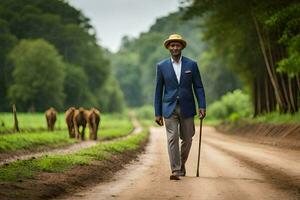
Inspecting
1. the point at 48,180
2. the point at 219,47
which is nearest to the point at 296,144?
the point at 48,180

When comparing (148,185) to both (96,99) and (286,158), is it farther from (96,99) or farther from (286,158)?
(96,99)

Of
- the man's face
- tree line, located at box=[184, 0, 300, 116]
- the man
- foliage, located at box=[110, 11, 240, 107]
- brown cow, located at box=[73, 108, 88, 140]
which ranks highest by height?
foliage, located at box=[110, 11, 240, 107]

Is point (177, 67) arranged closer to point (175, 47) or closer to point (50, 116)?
point (175, 47)

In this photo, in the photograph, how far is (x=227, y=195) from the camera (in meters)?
9.55

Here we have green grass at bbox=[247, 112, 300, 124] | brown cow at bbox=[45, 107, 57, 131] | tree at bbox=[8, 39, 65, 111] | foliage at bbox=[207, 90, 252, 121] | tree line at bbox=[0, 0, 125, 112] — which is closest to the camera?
green grass at bbox=[247, 112, 300, 124]

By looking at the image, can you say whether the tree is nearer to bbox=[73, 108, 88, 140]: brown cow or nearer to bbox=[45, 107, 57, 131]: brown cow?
bbox=[45, 107, 57, 131]: brown cow

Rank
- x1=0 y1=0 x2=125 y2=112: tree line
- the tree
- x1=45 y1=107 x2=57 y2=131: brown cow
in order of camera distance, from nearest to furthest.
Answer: x1=45 y1=107 x2=57 y2=131: brown cow
x1=0 y1=0 x2=125 y2=112: tree line
the tree

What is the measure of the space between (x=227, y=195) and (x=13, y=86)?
177 feet

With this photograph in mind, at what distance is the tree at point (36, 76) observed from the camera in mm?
63562

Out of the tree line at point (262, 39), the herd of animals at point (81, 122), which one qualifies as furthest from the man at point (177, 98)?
the herd of animals at point (81, 122)

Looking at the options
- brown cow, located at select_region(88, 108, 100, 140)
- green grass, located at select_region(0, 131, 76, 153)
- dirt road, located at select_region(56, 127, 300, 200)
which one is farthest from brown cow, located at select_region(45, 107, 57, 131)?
dirt road, located at select_region(56, 127, 300, 200)

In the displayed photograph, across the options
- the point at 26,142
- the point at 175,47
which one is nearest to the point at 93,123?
the point at 26,142

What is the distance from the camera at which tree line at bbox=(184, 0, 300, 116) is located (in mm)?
27109

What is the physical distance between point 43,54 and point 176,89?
57.3m
